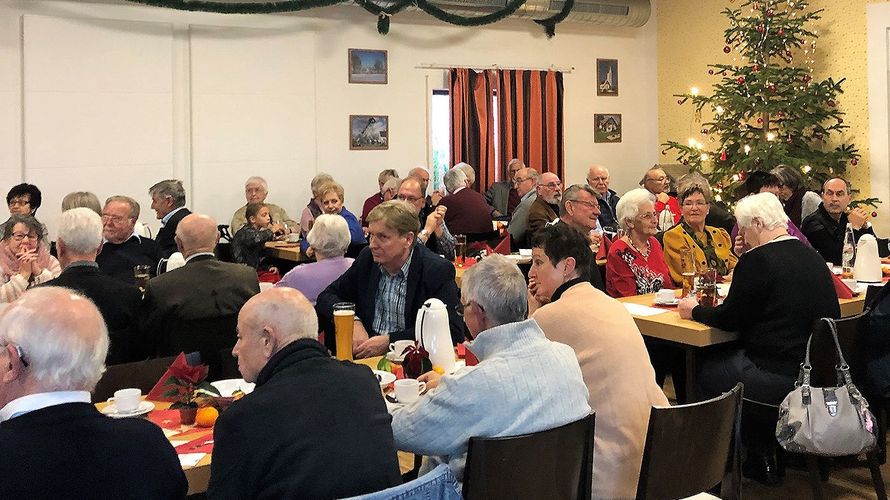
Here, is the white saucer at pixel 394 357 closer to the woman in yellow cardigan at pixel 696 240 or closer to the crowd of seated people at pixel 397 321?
the crowd of seated people at pixel 397 321

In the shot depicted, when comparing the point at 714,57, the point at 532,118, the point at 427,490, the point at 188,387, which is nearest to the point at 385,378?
the point at 188,387

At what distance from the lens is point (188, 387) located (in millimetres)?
2805

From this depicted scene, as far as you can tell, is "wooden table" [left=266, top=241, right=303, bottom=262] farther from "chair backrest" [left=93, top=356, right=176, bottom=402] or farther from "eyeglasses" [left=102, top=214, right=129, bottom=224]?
"chair backrest" [left=93, top=356, right=176, bottom=402]

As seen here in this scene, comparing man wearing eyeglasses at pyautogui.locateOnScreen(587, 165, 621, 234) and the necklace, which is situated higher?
man wearing eyeglasses at pyautogui.locateOnScreen(587, 165, 621, 234)

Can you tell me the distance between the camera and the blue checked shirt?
4.03m

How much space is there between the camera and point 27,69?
801 centimetres

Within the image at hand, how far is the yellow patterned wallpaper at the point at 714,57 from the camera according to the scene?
916cm

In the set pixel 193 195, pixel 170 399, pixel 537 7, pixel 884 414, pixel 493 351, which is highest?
pixel 537 7

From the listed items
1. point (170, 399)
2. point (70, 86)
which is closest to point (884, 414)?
point (170, 399)

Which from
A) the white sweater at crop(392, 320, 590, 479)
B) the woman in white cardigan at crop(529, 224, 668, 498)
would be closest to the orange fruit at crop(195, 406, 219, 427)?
the white sweater at crop(392, 320, 590, 479)

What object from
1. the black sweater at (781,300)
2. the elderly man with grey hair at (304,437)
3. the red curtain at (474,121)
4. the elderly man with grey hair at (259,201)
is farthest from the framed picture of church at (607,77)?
the elderly man with grey hair at (304,437)

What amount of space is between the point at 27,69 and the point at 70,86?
39cm

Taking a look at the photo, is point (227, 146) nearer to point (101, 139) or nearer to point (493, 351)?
point (101, 139)

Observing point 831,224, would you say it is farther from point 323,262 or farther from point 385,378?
point 385,378
